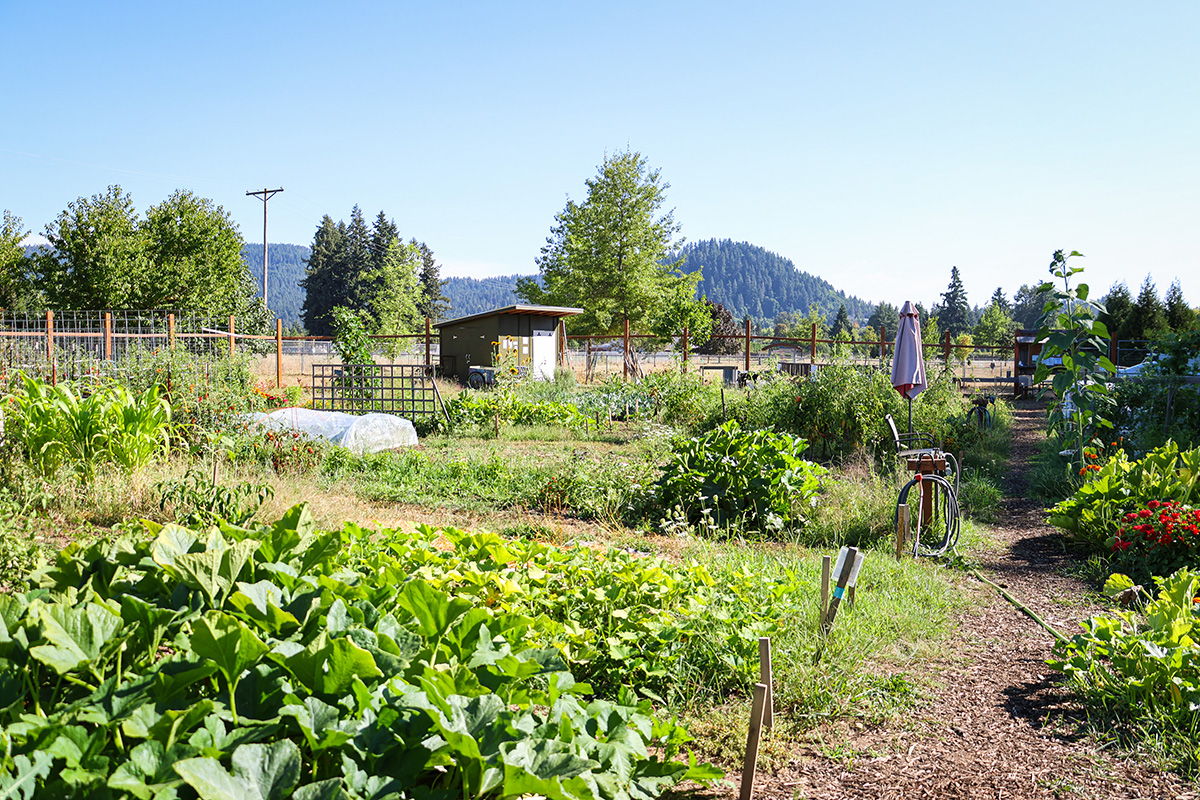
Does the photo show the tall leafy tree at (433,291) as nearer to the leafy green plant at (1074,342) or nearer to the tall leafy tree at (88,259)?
the tall leafy tree at (88,259)

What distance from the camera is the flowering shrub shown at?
466 centimetres

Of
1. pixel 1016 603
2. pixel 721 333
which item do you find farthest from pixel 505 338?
pixel 721 333

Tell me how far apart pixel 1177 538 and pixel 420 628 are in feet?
16.3

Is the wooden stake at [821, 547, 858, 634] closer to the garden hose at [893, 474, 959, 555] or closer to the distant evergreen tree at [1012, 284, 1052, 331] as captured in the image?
the garden hose at [893, 474, 959, 555]

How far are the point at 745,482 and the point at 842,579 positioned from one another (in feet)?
9.17

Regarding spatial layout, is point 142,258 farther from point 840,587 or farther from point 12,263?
point 840,587

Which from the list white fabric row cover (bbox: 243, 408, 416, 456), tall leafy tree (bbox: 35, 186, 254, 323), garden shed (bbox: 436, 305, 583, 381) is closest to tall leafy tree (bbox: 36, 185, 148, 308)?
tall leafy tree (bbox: 35, 186, 254, 323)

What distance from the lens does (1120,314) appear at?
1072 inches

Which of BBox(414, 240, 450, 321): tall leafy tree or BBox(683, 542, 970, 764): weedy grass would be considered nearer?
BBox(683, 542, 970, 764): weedy grass

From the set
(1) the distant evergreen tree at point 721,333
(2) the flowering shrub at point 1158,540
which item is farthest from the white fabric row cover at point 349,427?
(1) the distant evergreen tree at point 721,333

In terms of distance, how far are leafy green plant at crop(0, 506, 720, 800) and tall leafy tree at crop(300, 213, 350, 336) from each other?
2361 inches

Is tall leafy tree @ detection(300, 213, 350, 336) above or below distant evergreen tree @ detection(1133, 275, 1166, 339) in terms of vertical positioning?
above

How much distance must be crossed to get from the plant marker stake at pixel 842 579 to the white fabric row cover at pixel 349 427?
21.4ft

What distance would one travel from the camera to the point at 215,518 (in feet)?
12.9
